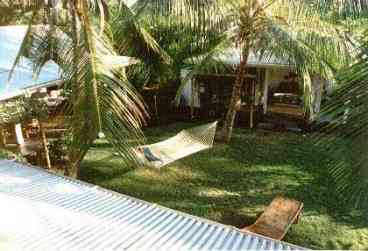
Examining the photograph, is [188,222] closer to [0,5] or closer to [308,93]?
[0,5]

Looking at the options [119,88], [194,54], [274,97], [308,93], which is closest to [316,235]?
[308,93]

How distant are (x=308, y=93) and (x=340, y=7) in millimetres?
4562

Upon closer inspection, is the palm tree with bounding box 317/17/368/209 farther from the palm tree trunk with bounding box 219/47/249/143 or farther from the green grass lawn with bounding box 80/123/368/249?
the palm tree trunk with bounding box 219/47/249/143

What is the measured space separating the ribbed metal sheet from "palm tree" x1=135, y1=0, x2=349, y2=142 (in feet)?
12.3

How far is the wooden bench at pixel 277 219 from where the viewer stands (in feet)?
21.0

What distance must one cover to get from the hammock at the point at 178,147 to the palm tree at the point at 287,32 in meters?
1.49

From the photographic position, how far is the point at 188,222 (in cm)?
382

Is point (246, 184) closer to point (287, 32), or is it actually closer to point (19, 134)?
point (287, 32)

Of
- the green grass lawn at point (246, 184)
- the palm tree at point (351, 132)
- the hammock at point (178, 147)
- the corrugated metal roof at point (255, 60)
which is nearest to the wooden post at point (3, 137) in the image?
the green grass lawn at point (246, 184)

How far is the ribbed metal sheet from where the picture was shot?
3.18m

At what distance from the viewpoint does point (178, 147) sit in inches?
377

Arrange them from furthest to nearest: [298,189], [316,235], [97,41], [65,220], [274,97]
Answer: [274,97] < [298,189] < [316,235] < [97,41] < [65,220]

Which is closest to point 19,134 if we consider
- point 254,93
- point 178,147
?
point 178,147

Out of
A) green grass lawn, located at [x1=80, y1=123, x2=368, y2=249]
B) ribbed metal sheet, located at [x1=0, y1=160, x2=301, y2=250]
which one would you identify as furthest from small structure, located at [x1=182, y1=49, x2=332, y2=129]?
ribbed metal sheet, located at [x1=0, y1=160, x2=301, y2=250]
